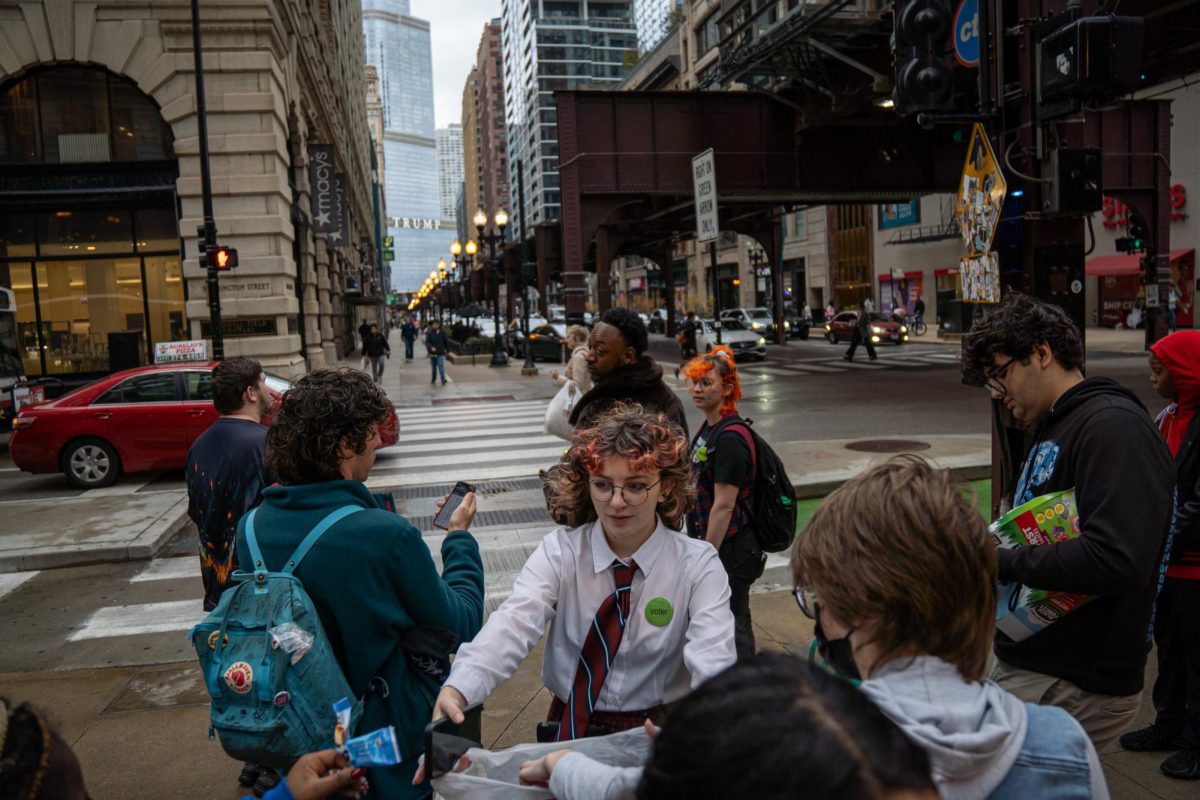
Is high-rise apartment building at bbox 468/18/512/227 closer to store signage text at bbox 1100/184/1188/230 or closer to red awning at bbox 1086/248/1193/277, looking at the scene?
red awning at bbox 1086/248/1193/277

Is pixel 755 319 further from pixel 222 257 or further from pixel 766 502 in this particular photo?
pixel 766 502

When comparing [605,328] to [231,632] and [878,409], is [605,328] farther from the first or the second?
[878,409]

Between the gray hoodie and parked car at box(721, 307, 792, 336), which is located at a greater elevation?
parked car at box(721, 307, 792, 336)

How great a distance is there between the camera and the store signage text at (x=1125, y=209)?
3738cm

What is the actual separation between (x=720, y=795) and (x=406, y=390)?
25.2m

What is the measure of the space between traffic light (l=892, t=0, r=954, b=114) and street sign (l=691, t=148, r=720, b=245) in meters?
3.43

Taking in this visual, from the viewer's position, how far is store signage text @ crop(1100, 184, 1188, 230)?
3738cm

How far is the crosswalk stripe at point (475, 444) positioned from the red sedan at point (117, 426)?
2.33 metres

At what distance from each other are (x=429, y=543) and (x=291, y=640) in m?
6.57

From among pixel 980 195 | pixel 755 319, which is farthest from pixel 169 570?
pixel 755 319

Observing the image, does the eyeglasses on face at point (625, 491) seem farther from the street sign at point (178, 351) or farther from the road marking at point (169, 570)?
the street sign at point (178, 351)

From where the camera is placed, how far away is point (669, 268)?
175 feet

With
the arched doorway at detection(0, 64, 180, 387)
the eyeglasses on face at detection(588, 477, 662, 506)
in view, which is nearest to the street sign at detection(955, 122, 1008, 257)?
the eyeglasses on face at detection(588, 477, 662, 506)

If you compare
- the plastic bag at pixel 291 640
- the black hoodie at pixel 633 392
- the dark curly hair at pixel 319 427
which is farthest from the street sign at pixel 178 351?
the plastic bag at pixel 291 640
